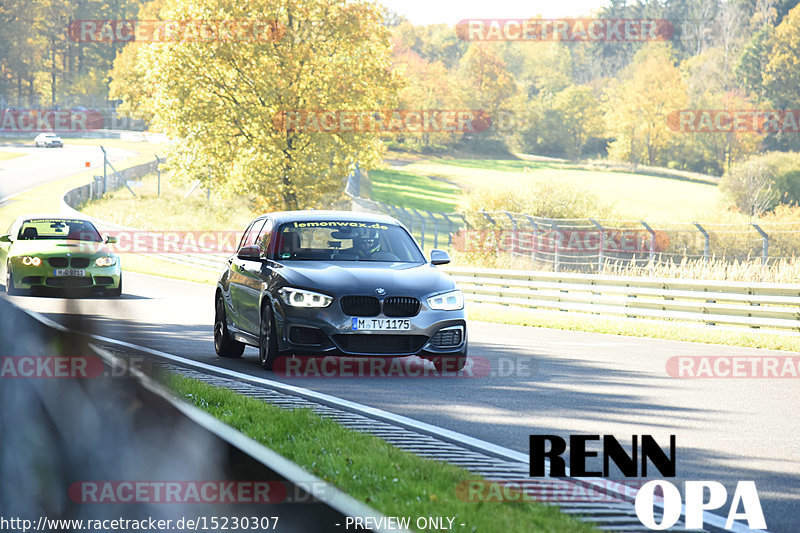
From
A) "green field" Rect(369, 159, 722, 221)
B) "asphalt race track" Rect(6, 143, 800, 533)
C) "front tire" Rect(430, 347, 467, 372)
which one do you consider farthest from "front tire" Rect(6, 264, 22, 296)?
"green field" Rect(369, 159, 722, 221)

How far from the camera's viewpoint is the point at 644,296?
70.4ft

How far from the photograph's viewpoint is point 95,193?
54312mm

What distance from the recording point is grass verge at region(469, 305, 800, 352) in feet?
54.9

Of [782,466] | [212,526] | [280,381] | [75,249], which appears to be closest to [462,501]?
[212,526]

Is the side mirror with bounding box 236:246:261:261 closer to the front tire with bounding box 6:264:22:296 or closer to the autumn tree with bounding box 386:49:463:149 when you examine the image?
the front tire with bounding box 6:264:22:296

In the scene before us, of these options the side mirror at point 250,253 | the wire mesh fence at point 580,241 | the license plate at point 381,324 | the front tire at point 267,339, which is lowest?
the wire mesh fence at point 580,241

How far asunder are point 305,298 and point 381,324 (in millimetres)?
786

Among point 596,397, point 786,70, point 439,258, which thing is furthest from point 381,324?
point 786,70

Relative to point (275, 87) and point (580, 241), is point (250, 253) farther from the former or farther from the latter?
point (580, 241)

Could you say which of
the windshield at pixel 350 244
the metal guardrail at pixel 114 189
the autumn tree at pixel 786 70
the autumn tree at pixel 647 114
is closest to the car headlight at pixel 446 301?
the windshield at pixel 350 244

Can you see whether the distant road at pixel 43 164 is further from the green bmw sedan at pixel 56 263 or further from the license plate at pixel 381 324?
the license plate at pixel 381 324

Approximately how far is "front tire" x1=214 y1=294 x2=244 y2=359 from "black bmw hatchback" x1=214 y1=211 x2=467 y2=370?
0.23m

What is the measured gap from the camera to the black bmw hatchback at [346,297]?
11109 millimetres

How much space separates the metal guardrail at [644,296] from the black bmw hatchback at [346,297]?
7.76 m
